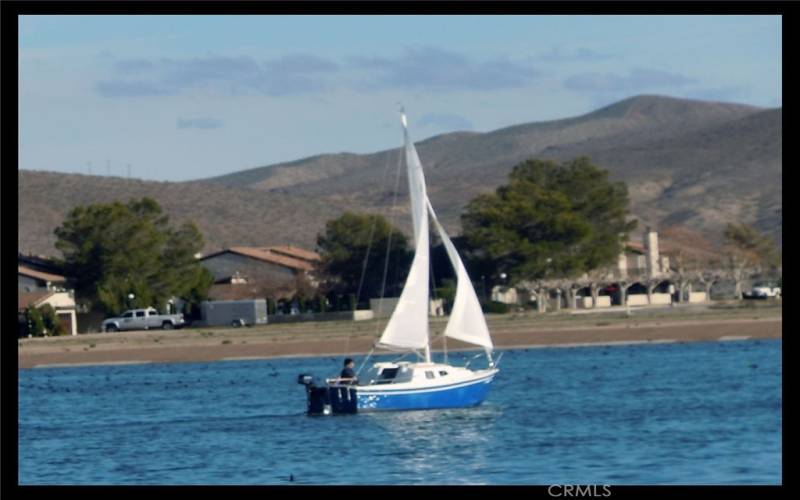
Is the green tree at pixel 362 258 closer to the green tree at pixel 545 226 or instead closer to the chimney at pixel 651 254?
the green tree at pixel 545 226

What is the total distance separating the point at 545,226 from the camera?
9475 cm

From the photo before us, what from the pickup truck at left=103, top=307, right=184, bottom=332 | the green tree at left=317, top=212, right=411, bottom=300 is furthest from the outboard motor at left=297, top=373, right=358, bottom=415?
the green tree at left=317, top=212, right=411, bottom=300

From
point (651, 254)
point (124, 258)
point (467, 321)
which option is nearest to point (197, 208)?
point (651, 254)

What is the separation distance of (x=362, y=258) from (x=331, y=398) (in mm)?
59576

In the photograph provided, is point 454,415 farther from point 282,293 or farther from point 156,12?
point 282,293

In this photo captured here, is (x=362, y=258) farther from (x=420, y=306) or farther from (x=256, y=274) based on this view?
(x=420, y=306)

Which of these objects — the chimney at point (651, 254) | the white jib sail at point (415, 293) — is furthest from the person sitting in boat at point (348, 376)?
the chimney at point (651, 254)

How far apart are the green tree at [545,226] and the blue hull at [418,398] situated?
→ 53053 mm

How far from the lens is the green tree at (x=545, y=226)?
91.5m

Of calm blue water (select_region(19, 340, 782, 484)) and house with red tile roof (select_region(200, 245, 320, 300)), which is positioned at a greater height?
house with red tile roof (select_region(200, 245, 320, 300))

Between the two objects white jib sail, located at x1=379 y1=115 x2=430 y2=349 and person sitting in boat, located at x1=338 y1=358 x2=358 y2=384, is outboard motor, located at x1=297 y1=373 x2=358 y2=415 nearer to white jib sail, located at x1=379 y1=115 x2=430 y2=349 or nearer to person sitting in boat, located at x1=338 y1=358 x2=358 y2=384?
person sitting in boat, located at x1=338 y1=358 x2=358 y2=384

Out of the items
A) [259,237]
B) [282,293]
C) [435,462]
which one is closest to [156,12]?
[435,462]

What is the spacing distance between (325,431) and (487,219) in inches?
2380

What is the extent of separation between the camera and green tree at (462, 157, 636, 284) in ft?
300
